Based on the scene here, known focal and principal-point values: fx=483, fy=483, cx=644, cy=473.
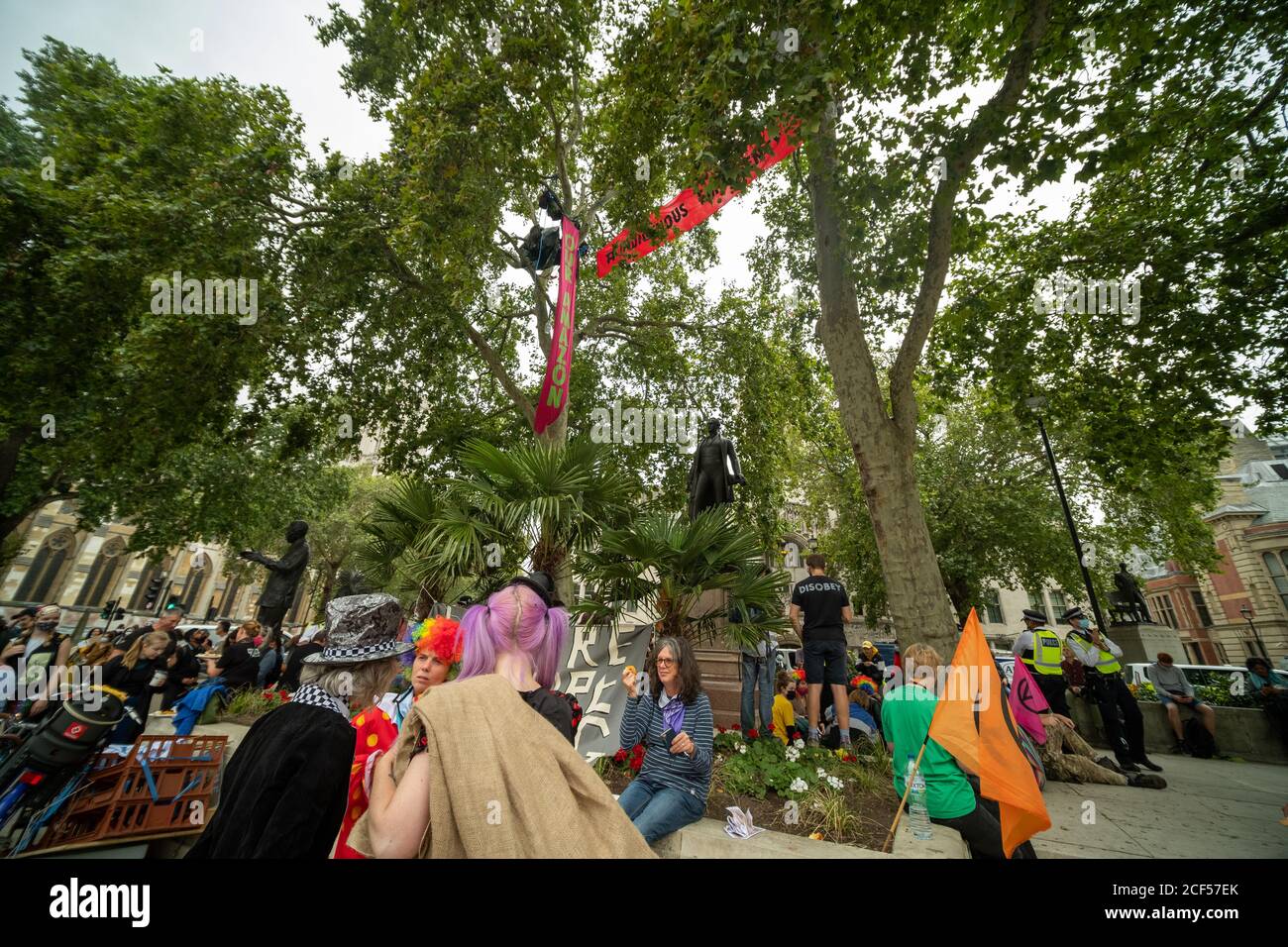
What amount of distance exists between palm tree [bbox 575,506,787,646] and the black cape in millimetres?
4149

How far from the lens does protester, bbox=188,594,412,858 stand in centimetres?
146

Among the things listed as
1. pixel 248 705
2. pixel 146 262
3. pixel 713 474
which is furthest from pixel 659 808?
pixel 146 262

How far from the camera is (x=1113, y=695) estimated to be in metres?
7.46

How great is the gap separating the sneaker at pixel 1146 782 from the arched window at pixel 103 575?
177 ft

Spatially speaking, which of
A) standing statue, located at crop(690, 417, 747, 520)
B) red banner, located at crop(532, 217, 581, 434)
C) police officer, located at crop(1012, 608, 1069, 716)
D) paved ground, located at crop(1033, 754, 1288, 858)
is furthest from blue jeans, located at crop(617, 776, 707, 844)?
red banner, located at crop(532, 217, 581, 434)

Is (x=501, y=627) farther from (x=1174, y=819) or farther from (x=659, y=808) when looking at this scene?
(x=1174, y=819)

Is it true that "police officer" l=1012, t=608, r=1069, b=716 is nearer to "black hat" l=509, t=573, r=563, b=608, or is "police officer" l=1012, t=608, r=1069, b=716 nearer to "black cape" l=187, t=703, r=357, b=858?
"black hat" l=509, t=573, r=563, b=608

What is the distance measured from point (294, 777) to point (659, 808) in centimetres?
270

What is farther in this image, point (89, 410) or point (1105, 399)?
point (89, 410)

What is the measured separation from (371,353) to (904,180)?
11.1m

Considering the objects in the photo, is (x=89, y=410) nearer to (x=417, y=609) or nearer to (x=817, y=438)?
(x=417, y=609)

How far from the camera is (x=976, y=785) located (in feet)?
→ 12.3

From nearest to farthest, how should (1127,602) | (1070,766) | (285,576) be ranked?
(1070,766), (285,576), (1127,602)
